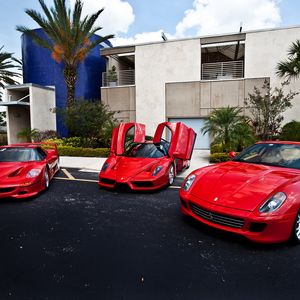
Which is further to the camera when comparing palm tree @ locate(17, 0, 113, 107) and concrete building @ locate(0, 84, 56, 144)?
concrete building @ locate(0, 84, 56, 144)

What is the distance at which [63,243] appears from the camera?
3338 mm

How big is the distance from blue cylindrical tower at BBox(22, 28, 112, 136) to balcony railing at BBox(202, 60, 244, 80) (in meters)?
8.71

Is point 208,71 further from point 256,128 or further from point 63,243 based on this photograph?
point 63,243

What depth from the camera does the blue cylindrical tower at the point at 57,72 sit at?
18.9m

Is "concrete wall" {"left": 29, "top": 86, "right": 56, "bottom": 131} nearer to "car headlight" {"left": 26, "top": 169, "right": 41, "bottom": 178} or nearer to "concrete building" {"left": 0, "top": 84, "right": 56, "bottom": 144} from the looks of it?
"concrete building" {"left": 0, "top": 84, "right": 56, "bottom": 144}

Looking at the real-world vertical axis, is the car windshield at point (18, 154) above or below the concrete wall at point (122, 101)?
below

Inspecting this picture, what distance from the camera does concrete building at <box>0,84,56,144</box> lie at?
16.5 meters

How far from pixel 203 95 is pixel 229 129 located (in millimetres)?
5118

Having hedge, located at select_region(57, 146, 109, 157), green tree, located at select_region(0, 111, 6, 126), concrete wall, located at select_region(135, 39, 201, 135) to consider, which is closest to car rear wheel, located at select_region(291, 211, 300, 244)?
hedge, located at select_region(57, 146, 109, 157)

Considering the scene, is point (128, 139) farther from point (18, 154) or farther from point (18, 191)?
point (18, 191)

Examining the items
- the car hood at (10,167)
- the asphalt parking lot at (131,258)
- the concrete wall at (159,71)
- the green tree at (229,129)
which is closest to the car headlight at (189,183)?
the asphalt parking lot at (131,258)

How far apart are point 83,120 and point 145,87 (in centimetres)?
540

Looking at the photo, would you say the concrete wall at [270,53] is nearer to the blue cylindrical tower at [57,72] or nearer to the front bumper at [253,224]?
the blue cylindrical tower at [57,72]

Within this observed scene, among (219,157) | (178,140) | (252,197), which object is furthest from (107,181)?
(219,157)
